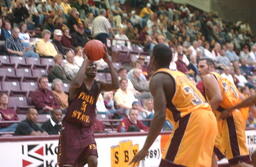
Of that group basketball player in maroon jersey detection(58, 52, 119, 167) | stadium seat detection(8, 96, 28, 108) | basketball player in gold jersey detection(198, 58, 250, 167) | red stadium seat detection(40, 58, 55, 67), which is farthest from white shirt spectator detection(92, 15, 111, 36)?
basketball player in maroon jersey detection(58, 52, 119, 167)

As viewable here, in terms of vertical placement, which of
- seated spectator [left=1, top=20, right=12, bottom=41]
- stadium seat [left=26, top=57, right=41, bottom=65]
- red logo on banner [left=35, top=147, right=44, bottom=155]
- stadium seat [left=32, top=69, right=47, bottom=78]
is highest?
seated spectator [left=1, top=20, right=12, bottom=41]

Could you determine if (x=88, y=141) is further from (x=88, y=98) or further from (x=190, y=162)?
(x=190, y=162)

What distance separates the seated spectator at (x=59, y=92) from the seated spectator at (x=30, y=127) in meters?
1.94

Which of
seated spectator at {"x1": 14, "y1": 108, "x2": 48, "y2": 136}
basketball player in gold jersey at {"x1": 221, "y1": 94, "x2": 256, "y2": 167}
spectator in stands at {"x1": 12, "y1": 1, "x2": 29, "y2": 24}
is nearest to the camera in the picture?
basketball player in gold jersey at {"x1": 221, "y1": 94, "x2": 256, "y2": 167}

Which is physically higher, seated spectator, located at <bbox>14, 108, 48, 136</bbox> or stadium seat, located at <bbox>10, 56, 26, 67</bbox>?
stadium seat, located at <bbox>10, 56, 26, 67</bbox>

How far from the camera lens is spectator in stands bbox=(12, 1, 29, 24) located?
607 inches

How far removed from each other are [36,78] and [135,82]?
2930mm

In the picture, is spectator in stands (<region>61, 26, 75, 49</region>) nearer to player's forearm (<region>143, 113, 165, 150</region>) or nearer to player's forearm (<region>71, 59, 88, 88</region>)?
player's forearm (<region>71, 59, 88, 88</region>)

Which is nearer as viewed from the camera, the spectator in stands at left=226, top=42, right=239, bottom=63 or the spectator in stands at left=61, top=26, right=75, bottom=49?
the spectator in stands at left=61, top=26, right=75, bottom=49

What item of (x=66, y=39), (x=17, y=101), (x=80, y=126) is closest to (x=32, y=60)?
(x=17, y=101)

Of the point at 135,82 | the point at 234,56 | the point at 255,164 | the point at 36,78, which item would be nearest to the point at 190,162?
the point at 255,164

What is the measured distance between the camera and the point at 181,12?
26.1m

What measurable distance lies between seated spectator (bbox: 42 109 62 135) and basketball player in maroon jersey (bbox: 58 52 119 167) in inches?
114

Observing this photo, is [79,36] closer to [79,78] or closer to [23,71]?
[23,71]
